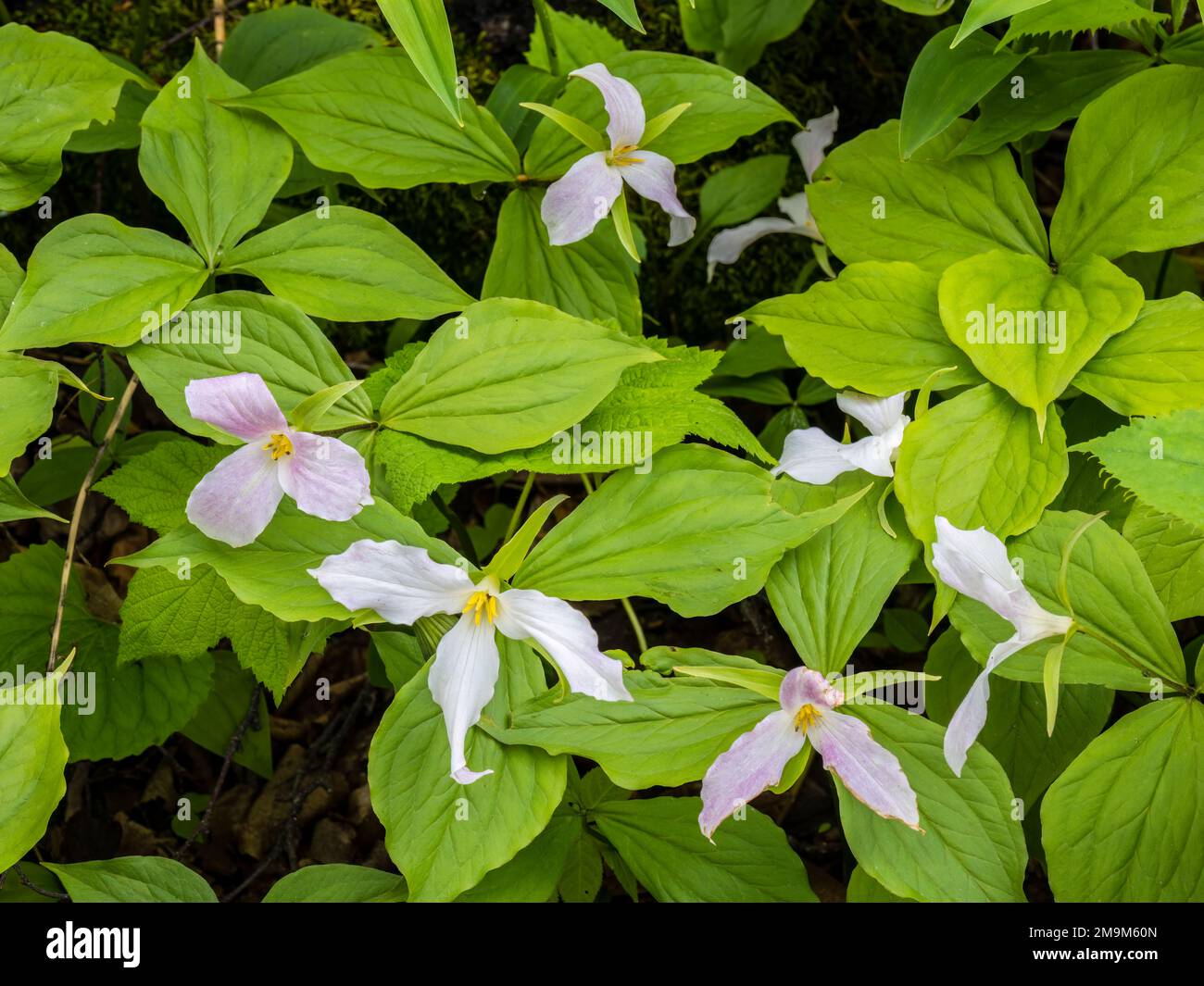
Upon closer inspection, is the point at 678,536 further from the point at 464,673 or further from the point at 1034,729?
the point at 1034,729

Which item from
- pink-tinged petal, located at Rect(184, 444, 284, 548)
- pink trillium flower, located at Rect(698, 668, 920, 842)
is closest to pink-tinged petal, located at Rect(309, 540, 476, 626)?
pink-tinged petal, located at Rect(184, 444, 284, 548)

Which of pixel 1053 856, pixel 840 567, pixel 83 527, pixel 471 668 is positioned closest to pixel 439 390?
pixel 471 668

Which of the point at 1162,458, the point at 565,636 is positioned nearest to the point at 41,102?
the point at 565,636

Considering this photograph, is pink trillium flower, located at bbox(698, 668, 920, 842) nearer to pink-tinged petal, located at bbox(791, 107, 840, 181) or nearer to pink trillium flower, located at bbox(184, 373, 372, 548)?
pink trillium flower, located at bbox(184, 373, 372, 548)

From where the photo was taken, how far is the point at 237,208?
1.57 metres

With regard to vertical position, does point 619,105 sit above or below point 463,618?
above

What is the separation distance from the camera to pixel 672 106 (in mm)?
1689

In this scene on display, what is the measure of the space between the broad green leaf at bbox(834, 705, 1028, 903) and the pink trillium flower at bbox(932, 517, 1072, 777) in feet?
0.42

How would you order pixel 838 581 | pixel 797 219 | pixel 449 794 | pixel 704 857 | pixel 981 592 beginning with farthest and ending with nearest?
1. pixel 797 219
2. pixel 704 857
3. pixel 838 581
4. pixel 449 794
5. pixel 981 592

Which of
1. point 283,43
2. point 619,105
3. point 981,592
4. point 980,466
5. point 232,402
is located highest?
point 283,43

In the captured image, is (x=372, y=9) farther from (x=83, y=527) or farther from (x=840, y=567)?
(x=840, y=567)

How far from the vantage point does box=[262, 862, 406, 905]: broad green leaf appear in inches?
56.9

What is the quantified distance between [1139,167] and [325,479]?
1261 millimetres

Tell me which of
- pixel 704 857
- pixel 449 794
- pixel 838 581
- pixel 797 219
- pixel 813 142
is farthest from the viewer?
pixel 797 219
